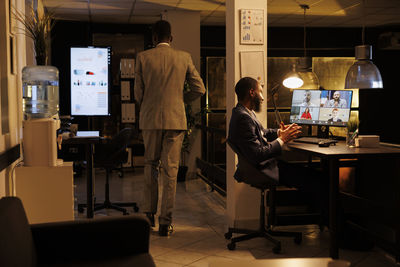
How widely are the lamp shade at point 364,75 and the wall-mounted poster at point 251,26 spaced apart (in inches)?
35.7

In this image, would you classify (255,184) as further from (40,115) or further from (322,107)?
(40,115)

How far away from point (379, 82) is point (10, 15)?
10.0 ft

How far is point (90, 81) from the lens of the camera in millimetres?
6488

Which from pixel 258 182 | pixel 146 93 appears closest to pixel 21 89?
pixel 146 93

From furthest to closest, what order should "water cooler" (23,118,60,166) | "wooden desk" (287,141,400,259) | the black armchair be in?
1. "wooden desk" (287,141,400,259)
2. "water cooler" (23,118,60,166)
3. the black armchair

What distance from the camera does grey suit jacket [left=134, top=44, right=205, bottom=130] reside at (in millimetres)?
4430

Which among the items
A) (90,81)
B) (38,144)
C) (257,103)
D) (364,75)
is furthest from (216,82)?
(38,144)

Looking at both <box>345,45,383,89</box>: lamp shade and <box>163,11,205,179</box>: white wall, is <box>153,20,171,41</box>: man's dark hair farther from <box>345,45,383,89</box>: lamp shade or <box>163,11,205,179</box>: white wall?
<box>163,11,205,179</box>: white wall

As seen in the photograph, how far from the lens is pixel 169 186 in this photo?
4.52 m

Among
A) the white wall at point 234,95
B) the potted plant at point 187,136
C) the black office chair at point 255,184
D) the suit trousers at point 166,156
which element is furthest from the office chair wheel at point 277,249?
the potted plant at point 187,136

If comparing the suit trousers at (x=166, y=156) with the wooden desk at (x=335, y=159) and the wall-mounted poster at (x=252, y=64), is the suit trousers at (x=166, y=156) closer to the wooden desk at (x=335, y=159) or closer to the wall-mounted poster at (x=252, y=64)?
the wall-mounted poster at (x=252, y=64)

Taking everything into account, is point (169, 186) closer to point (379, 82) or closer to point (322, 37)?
point (379, 82)

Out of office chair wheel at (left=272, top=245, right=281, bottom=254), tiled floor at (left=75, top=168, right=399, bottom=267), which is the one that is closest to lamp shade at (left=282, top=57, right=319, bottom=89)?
tiled floor at (left=75, top=168, right=399, bottom=267)

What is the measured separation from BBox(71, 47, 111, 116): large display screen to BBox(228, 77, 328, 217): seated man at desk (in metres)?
2.68
